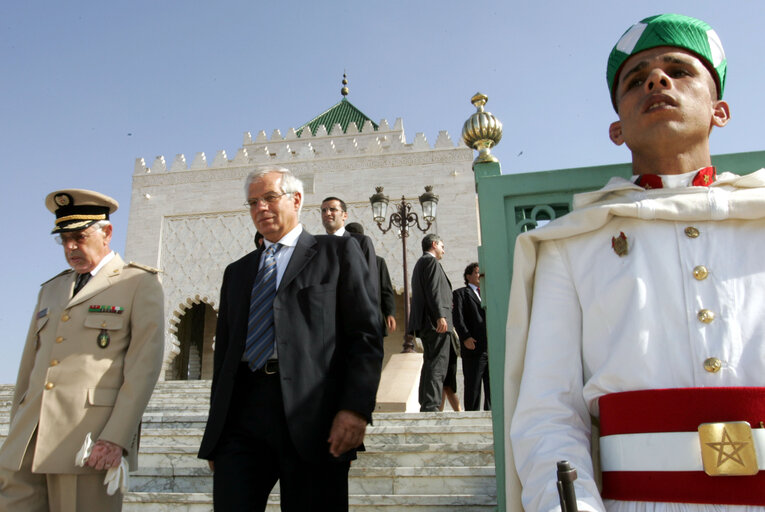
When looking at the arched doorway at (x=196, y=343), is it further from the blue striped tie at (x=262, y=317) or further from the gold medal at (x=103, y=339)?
the blue striped tie at (x=262, y=317)

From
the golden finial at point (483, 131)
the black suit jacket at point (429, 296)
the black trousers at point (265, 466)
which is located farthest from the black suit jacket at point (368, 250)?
the black suit jacket at point (429, 296)

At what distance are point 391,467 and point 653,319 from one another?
291cm

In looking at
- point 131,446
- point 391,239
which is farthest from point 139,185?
point 131,446

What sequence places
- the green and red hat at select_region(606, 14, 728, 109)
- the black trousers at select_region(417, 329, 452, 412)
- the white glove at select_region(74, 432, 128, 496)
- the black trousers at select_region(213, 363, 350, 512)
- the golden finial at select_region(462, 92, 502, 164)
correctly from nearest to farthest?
1. the green and red hat at select_region(606, 14, 728, 109)
2. the black trousers at select_region(213, 363, 350, 512)
3. the golden finial at select_region(462, 92, 502, 164)
4. the white glove at select_region(74, 432, 128, 496)
5. the black trousers at select_region(417, 329, 452, 412)

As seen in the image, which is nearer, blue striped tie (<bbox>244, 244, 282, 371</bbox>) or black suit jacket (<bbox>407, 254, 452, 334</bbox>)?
blue striped tie (<bbox>244, 244, 282, 371</bbox>)

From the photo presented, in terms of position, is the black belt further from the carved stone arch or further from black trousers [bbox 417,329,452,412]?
the carved stone arch

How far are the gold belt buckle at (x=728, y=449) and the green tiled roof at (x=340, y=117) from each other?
2228 centimetres

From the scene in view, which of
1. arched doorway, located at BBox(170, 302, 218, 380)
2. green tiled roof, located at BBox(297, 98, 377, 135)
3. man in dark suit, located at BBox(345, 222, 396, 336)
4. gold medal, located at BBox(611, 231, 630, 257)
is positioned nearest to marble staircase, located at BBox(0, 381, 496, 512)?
man in dark suit, located at BBox(345, 222, 396, 336)

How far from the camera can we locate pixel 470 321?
612 centimetres

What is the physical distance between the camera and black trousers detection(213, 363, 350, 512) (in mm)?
1952

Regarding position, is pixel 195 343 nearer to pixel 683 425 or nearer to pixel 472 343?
pixel 472 343

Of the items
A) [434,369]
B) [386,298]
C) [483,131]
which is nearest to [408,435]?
[386,298]

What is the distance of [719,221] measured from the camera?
53.1 inches

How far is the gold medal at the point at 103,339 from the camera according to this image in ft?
8.75
